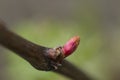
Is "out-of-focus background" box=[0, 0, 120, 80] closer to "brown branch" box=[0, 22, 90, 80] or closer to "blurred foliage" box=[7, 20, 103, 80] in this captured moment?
"blurred foliage" box=[7, 20, 103, 80]

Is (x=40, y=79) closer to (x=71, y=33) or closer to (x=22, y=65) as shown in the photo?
(x=22, y=65)

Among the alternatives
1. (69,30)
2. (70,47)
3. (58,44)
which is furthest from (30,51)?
(69,30)

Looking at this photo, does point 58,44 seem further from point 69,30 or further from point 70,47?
point 70,47

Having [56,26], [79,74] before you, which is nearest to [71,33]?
[56,26]

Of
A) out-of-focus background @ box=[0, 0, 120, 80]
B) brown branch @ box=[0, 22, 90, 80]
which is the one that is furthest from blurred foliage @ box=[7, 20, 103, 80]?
brown branch @ box=[0, 22, 90, 80]

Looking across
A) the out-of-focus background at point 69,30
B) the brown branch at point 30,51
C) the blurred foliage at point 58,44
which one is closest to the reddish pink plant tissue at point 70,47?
the brown branch at point 30,51

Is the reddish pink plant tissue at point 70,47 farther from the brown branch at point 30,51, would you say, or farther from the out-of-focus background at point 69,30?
the out-of-focus background at point 69,30
